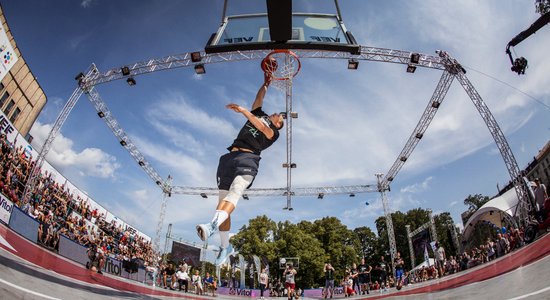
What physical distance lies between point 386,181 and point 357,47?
863 inches

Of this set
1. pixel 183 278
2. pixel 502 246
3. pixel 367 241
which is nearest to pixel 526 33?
pixel 502 246

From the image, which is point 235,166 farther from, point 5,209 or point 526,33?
point 526,33

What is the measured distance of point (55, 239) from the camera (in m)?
11.0

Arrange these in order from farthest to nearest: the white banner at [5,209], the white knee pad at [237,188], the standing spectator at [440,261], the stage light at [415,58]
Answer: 1. the standing spectator at [440,261]
2. the stage light at [415,58]
3. the white banner at [5,209]
4. the white knee pad at [237,188]

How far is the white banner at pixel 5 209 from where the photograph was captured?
9.87 meters

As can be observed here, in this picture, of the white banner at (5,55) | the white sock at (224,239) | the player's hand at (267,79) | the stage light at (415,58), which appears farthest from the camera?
the stage light at (415,58)

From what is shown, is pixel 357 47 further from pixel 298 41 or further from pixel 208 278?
pixel 208 278

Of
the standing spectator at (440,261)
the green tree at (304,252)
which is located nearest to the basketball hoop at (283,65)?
the standing spectator at (440,261)

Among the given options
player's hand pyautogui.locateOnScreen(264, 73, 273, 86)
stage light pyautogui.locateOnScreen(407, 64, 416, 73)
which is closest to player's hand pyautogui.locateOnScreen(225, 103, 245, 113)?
player's hand pyautogui.locateOnScreen(264, 73, 273, 86)

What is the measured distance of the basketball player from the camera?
3945 millimetres

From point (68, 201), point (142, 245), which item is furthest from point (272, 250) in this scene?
point (68, 201)

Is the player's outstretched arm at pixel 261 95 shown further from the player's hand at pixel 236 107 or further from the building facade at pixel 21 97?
the building facade at pixel 21 97

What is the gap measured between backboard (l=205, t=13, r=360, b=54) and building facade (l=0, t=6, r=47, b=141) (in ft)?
66.7

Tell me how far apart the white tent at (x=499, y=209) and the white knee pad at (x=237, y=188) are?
19.0m
